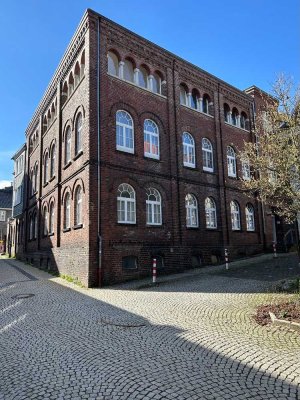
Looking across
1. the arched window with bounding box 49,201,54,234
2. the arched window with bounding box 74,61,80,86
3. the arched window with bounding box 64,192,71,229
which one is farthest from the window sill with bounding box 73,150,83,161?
the arched window with bounding box 49,201,54,234

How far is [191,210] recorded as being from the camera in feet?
64.0

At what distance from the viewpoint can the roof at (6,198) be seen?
57.4 metres

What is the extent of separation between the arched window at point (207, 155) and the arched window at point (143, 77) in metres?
5.22

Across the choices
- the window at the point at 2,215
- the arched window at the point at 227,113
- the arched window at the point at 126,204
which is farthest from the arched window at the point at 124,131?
the window at the point at 2,215

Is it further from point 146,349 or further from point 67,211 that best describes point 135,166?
point 146,349

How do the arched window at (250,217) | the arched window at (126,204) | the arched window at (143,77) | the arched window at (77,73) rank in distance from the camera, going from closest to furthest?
the arched window at (126,204) < the arched window at (77,73) < the arched window at (143,77) < the arched window at (250,217)

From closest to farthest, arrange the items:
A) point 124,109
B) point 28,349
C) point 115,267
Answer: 1. point 28,349
2. point 115,267
3. point 124,109

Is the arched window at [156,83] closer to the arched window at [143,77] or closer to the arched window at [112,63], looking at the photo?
the arched window at [143,77]

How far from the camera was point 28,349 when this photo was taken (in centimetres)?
637

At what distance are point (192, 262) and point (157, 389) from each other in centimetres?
1424

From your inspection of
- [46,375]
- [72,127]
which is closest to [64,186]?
[72,127]

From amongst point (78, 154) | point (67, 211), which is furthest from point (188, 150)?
point (67, 211)

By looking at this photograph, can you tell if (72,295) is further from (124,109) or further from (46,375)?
(124,109)

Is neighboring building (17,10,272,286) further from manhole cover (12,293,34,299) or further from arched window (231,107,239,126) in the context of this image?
manhole cover (12,293,34,299)
